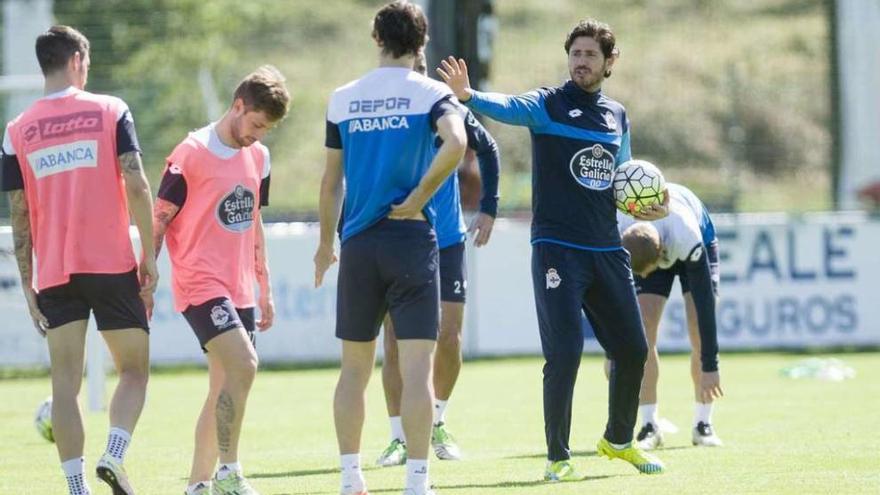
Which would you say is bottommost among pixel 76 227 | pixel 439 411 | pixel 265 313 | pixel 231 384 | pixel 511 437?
pixel 511 437

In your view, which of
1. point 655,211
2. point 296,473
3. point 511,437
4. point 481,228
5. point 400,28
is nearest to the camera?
point 400,28

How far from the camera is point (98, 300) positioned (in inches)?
315

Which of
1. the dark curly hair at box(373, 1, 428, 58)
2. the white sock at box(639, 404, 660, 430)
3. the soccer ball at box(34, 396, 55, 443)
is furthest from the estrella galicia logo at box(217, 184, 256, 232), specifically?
the soccer ball at box(34, 396, 55, 443)

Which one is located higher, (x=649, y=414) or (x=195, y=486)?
(x=195, y=486)

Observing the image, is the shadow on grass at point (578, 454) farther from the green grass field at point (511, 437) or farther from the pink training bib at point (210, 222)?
the pink training bib at point (210, 222)

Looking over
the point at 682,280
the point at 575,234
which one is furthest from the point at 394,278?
the point at 682,280

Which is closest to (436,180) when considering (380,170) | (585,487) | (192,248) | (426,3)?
(380,170)

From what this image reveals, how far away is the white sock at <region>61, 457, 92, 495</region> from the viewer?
26.1 feet

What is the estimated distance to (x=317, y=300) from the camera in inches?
730

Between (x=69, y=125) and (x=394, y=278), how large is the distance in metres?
1.81

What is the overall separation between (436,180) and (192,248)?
1.44 meters

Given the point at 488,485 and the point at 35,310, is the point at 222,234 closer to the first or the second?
the point at 35,310

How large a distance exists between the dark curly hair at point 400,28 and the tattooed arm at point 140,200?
1.37 metres

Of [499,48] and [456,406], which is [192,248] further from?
[499,48]
